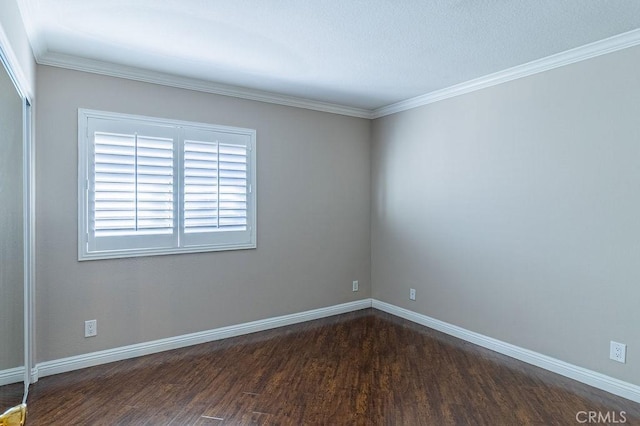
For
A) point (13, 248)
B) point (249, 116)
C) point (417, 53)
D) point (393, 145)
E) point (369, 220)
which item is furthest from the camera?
point (369, 220)

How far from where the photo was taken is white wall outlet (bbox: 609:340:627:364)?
8.66ft

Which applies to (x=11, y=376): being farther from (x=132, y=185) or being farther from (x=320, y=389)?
(x=320, y=389)

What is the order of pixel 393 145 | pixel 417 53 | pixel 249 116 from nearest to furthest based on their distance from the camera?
pixel 417 53, pixel 249 116, pixel 393 145

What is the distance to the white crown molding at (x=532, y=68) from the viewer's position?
2.61 metres

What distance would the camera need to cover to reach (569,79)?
9.57 feet

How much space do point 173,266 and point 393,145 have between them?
2.79 meters

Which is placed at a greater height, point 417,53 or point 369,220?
point 417,53

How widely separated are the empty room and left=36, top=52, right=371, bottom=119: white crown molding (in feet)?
0.05

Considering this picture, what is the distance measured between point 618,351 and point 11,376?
3829mm

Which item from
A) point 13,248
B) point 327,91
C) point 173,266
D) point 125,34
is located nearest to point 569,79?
point 327,91

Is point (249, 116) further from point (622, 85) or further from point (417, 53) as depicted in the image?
point (622, 85)

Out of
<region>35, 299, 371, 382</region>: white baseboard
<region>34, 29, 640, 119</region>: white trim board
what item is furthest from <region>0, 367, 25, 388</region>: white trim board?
<region>34, 29, 640, 119</region>: white trim board

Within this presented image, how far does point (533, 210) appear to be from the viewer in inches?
125

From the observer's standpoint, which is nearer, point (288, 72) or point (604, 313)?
point (604, 313)
